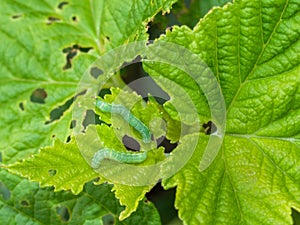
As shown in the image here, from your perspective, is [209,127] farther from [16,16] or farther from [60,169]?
[16,16]

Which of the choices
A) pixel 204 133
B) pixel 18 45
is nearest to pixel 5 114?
pixel 18 45

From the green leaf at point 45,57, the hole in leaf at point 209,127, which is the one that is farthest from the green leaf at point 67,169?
the green leaf at point 45,57

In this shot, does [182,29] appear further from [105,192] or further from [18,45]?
[18,45]

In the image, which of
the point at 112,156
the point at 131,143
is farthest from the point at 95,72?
the point at 112,156

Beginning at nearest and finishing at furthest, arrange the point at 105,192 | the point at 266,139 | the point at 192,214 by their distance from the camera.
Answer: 1. the point at 192,214
2. the point at 266,139
3. the point at 105,192

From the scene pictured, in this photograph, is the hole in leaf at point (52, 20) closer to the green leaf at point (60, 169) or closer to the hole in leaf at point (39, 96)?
the hole in leaf at point (39, 96)

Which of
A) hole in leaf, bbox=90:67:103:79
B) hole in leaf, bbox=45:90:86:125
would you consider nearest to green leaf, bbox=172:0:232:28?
hole in leaf, bbox=90:67:103:79
